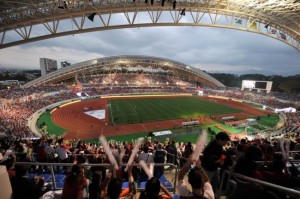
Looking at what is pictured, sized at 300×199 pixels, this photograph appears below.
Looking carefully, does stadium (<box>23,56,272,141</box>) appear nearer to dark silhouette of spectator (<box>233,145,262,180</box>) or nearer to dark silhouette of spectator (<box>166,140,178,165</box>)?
dark silhouette of spectator (<box>166,140,178,165</box>)

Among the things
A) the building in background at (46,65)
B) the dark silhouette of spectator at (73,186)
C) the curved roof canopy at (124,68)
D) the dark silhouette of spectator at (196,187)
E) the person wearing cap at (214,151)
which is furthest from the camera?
the building in background at (46,65)

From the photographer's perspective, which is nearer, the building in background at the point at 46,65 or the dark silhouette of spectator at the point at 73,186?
the dark silhouette of spectator at the point at 73,186

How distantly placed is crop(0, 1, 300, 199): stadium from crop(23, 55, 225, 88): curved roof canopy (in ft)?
1.19

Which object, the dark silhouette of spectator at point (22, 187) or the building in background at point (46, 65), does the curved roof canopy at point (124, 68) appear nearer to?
the building in background at point (46, 65)

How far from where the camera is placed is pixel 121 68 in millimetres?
67438

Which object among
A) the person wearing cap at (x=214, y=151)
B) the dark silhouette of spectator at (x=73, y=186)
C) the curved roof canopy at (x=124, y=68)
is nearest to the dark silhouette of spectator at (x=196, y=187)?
the person wearing cap at (x=214, y=151)

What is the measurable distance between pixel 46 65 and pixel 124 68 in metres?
58.2

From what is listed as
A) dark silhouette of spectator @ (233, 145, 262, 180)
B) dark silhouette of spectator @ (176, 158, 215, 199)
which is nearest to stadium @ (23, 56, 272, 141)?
dark silhouette of spectator @ (233, 145, 262, 180)

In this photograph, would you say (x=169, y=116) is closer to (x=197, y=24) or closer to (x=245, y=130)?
(x=245, y=130)

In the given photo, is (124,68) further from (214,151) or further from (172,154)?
(214,151)

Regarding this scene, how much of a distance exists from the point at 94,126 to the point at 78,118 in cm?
541

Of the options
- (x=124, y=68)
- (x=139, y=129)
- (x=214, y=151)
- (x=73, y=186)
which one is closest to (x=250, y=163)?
(x=214, y=151)

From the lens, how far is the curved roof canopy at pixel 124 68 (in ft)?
181

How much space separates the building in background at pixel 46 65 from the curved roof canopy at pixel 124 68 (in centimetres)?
4606
